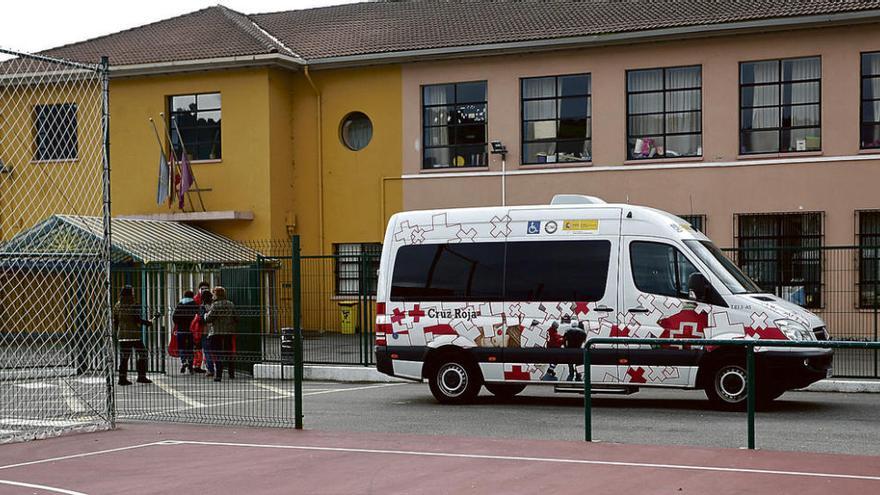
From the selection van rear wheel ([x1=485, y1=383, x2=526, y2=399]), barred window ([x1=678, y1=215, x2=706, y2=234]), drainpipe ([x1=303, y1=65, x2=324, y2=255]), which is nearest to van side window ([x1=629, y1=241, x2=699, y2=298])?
van rear wheel ([x1=485, y1=383, x2=526, y2=399])

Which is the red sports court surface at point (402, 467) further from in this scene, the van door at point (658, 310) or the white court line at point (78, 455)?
the van door at point (658, 310)

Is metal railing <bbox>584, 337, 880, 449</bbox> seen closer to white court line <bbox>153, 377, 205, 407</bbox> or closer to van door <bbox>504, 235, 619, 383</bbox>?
van door <bbox>504, 235, 619, 383</bbox>

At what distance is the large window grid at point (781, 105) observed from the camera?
1049 inches

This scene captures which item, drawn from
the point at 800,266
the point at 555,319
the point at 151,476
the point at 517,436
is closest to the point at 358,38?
the point at 800,266

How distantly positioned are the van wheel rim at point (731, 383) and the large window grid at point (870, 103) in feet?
43.5

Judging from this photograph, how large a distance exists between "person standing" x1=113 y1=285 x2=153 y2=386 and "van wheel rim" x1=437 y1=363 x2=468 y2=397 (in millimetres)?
3857

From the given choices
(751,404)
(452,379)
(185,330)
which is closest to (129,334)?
(185,330)

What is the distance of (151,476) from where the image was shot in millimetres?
10273

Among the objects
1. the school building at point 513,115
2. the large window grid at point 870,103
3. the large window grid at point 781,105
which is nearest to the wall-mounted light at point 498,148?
the school building at point 513,115

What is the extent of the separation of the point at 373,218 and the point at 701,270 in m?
16.4

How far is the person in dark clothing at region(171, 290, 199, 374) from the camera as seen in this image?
47.6 ft

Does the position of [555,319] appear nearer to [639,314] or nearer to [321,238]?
[639,314]

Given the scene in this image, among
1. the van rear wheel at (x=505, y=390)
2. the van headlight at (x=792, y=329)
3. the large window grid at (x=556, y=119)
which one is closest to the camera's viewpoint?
the van headlight at (x=792, y=329)

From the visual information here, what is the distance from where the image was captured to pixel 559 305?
1568cm
